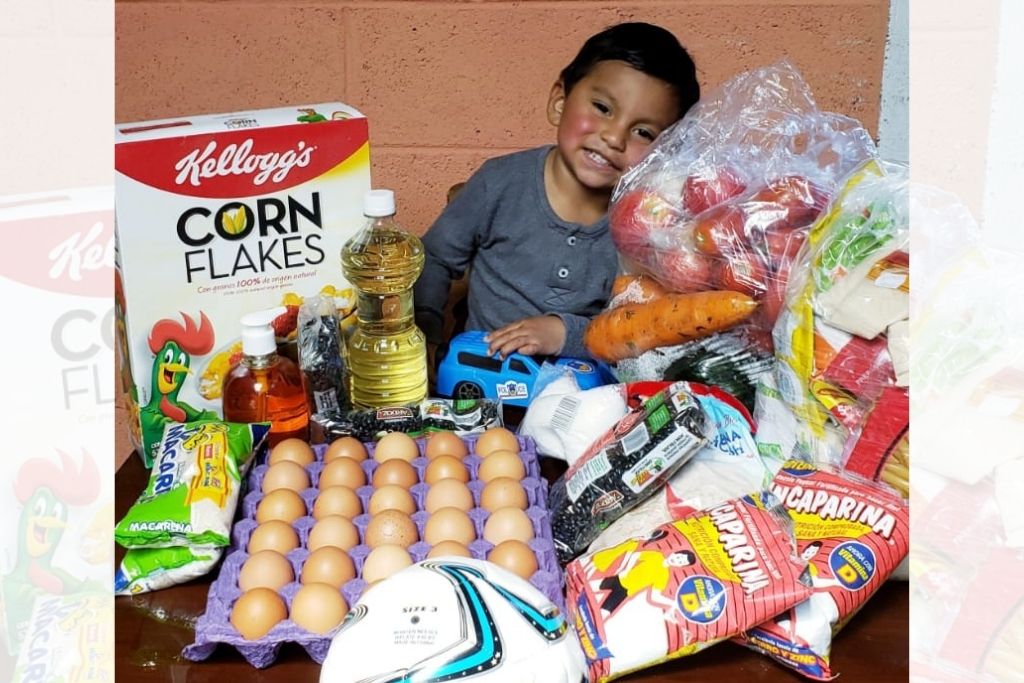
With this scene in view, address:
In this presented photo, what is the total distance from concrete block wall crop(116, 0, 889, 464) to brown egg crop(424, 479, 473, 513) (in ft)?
4.29

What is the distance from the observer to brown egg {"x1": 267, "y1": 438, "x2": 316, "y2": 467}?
3.66ft

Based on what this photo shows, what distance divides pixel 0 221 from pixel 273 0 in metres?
1.06

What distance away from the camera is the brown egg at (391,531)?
38.2 inches

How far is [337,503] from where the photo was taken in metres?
1.04

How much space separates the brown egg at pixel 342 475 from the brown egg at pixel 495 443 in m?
0.13

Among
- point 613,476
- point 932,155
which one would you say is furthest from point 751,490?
point 932,155

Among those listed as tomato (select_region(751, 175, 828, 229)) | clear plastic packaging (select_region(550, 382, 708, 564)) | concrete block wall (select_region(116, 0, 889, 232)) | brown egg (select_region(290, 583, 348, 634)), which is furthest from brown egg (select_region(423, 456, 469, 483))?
concrete block wall (select_region(116, 0, 889, 232))

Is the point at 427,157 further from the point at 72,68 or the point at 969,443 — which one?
the point at 969,443

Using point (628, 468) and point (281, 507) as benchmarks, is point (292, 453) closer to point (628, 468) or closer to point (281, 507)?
point (281, 507)

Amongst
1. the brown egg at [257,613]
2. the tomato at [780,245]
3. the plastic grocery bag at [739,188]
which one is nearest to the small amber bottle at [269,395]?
the brown egg at [257,613]

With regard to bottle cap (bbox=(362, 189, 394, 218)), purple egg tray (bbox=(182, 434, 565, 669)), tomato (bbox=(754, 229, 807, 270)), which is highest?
bottle cap (bbox=(362, 189, 394, 218))

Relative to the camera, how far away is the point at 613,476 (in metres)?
0.98

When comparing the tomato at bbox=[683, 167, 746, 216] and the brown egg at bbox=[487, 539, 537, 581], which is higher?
the tomato at bbox=[683, 167, 746, 216]

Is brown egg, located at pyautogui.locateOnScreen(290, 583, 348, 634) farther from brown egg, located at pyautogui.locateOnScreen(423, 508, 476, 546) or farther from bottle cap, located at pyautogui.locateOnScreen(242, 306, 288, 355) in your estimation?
bottle cap, located at pyautogui.locateOnScreen(242, 306, 288, 355)
